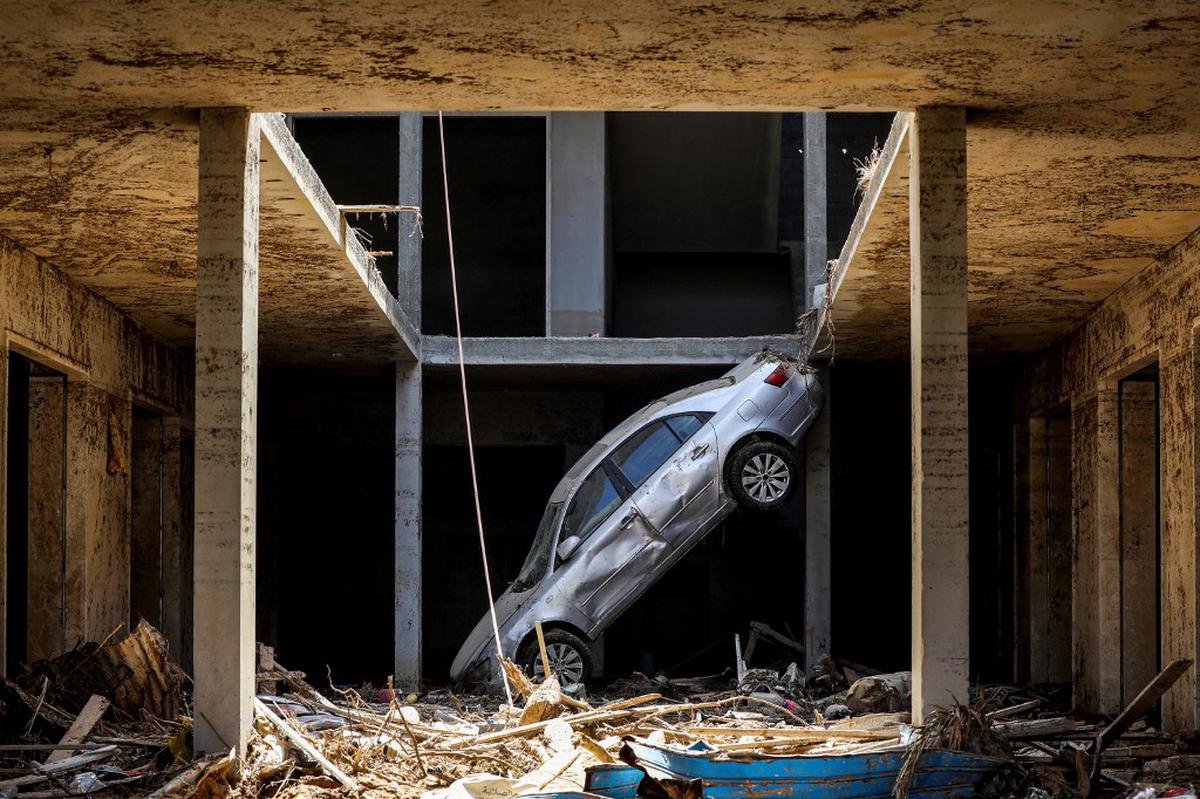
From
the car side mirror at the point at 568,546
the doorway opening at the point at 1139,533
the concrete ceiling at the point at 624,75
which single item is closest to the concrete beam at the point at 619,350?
the car side mirror at the point at 568,546

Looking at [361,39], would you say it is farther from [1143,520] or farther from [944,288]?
[1143,520]

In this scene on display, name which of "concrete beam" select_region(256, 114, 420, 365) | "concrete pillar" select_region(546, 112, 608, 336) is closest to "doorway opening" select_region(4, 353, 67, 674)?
"concrete beam" select_region(256, 114, 420, 365)

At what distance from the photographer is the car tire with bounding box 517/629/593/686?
1369 centimetres

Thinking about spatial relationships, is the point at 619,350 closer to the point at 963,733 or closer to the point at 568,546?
the point at 568,546

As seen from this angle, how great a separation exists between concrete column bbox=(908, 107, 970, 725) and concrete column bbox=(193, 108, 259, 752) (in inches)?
139

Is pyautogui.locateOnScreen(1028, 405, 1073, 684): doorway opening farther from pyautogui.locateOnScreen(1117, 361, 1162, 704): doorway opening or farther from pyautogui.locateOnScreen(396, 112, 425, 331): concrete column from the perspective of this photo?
pyautogui.locateOnScreen(396, 112, 425, 331): concrete column

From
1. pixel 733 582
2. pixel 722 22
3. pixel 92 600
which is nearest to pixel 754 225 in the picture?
pixel 733 582

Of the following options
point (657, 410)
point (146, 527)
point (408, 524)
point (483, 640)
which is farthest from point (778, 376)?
point (146, 527)

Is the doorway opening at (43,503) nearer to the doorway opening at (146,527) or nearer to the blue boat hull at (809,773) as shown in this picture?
the doorway opening at (146,527)

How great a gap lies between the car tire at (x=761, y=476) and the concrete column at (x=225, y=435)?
6.74 m

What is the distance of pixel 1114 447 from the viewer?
40.7ft

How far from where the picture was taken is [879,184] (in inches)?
361

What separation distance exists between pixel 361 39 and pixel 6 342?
4972 mm

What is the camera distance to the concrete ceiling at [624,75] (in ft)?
21.0
